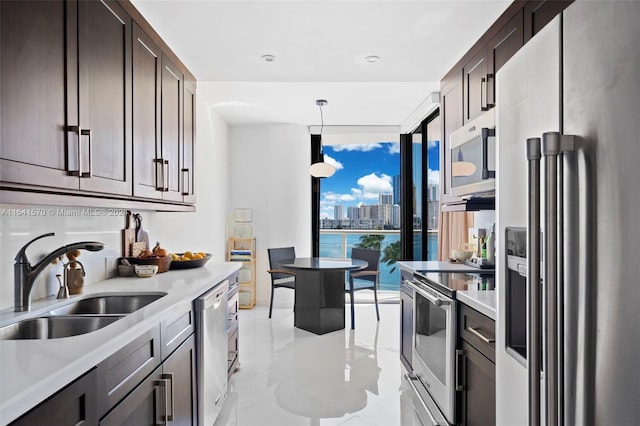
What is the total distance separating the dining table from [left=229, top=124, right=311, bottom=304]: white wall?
1317 mm

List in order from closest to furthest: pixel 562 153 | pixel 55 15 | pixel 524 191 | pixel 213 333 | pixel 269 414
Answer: pixel 562 153 → pixel 524 191 → pixel 55 15 → pixel 213 333 → pixel 269 414

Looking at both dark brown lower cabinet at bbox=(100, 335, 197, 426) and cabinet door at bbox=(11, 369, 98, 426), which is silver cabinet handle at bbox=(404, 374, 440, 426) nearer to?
dark brown lower cabinet at bbox=(100, 335, 197, 426)

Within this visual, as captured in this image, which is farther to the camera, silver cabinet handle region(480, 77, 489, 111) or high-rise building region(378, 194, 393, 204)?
high-rise building region(378, 194, 393, 204)

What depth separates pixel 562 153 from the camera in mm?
870

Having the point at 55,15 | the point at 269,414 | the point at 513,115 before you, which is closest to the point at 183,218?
the point at 269,414

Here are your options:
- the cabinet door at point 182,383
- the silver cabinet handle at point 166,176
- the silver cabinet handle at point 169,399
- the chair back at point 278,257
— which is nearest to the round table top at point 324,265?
the chair back at point 278,257

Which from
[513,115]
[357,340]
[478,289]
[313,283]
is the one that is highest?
[513,115]

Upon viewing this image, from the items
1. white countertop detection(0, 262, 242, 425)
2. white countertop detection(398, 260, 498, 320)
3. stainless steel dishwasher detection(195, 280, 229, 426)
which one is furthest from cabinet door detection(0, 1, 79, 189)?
white countertop detection(398, 260, 498, 320)

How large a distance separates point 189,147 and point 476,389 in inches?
96.6

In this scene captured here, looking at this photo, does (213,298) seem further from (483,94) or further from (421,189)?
(421,189)

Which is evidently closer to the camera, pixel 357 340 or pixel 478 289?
pixel 478 289

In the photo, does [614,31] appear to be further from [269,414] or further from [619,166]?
[269,414]

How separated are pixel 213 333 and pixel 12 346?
51.0 inches

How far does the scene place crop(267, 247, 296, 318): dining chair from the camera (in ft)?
16.2
